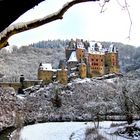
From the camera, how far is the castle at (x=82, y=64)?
77.1 m

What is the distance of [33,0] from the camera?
7.61 ft

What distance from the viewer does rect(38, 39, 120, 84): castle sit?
3036 inches

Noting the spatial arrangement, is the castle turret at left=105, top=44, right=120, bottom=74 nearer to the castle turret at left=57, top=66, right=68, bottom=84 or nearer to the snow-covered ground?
the castle turret at left=57, top=66, right=68, bottom=84

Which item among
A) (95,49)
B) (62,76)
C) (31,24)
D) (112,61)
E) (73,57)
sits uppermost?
(31,24)

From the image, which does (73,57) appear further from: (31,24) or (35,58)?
(31,24)

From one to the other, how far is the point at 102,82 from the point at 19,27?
238ft

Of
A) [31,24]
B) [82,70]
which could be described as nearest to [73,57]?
[82,70]

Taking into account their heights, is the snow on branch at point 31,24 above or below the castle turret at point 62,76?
above

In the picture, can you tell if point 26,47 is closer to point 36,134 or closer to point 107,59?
point 107,59

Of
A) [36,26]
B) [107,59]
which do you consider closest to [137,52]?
[107,59]

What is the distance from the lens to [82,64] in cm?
7712

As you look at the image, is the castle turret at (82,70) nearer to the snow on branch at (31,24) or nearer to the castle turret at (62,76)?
the castle turret at (62,76)

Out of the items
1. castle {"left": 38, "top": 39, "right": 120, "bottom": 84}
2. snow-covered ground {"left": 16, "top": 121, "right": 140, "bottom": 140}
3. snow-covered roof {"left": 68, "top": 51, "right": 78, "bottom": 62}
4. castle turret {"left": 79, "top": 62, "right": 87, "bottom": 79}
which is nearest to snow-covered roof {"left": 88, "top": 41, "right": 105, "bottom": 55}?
castle {"left": 38, "top": 39, "right": 120, "bottom": 84}

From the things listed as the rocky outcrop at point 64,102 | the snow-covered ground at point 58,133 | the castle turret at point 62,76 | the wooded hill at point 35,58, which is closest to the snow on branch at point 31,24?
the snow-covered ground at point 58,133
